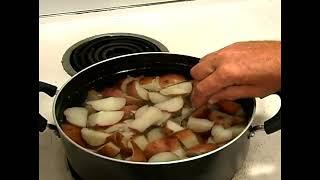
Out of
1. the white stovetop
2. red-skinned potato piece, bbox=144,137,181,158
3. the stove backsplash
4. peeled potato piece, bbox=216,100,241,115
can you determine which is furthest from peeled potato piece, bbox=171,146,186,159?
the stove backsplash

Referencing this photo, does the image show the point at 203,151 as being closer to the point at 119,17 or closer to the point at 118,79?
the point at 118,79

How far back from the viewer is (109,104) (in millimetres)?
661

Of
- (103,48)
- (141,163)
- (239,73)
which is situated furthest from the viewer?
(103,48)

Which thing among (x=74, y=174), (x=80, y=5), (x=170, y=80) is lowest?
(x=74, y=174)

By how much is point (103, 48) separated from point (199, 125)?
290 millimetres

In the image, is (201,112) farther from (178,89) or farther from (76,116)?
(76,116)

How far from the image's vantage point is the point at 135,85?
2.26ft

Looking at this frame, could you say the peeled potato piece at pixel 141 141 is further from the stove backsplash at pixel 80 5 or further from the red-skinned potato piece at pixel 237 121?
the stove backsplash at pixel 80 5

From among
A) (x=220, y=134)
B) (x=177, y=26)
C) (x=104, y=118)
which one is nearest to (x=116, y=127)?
(x=104, y=118)

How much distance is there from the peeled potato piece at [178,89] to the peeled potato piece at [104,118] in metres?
0.08

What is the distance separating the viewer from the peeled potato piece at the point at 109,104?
657mm

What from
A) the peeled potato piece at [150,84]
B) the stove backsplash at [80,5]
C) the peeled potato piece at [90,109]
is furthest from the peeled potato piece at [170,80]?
the stove backsplash at [80,5]

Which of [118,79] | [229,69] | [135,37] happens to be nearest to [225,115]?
[229,69]

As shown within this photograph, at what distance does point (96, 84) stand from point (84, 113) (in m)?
0.07
